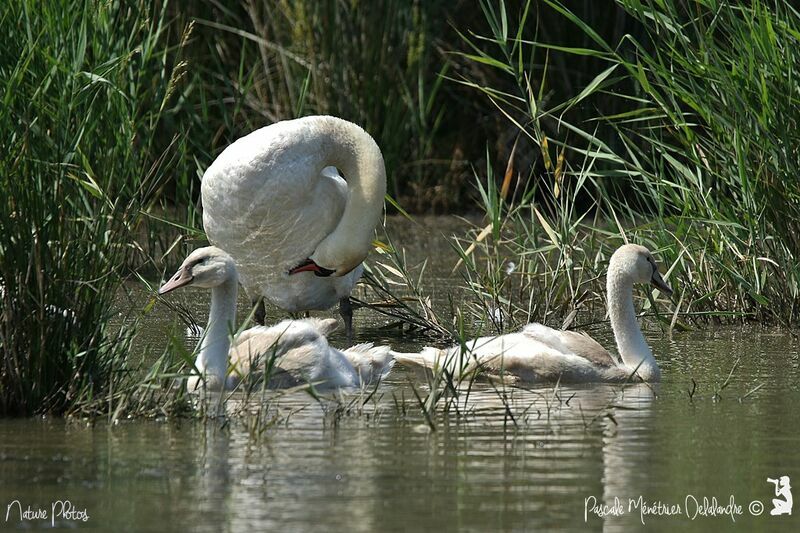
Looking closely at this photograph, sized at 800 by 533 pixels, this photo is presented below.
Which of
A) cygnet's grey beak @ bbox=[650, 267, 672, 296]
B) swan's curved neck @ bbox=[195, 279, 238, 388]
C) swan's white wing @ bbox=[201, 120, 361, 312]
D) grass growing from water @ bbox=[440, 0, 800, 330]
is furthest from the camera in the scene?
swan's white wing @ bbox=[201, 120, 361, 312]

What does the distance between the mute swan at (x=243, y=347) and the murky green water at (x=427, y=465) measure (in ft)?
0.86

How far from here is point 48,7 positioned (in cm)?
675

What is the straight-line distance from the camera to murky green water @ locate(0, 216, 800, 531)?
4.12 m

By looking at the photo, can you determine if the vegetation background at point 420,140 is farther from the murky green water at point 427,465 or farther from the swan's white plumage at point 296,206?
the murky green water at point 427,465

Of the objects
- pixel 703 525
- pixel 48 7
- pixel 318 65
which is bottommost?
pixel 703 525

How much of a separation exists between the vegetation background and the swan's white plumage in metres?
0.41

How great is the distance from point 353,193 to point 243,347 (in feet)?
5.58

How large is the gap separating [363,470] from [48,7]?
309cm

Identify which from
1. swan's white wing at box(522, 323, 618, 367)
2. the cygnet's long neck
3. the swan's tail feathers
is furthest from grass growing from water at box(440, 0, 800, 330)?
the swan's tail feathers

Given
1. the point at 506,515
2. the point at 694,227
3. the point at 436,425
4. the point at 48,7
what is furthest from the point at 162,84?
the point at 506,515

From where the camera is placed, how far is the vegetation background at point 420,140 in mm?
5473

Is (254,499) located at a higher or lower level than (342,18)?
lower

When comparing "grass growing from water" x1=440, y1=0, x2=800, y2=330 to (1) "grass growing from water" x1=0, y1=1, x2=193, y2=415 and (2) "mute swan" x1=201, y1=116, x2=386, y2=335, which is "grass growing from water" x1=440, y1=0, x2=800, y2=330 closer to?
(2) "mute swan" x1=201, y1=116, x2=386, y2=335

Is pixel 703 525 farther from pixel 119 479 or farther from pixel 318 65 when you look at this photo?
pixel 318 65
